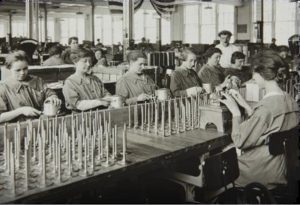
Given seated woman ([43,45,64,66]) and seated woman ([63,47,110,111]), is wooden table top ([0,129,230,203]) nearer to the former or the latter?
seated woman ([63,47,110,111])

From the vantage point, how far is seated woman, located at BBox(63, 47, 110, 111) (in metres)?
3.45

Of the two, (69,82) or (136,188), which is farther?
(69,82)

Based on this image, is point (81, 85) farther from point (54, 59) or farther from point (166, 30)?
point (166, 30)

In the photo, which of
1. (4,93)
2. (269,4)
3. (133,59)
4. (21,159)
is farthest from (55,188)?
(269,4)

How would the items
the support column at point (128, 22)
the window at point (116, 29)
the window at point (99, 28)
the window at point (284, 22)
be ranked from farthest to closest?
the window at point (99, 28) → the window at point (116, 29) → the window at point (284, 22) → the support column at point (128, 22)

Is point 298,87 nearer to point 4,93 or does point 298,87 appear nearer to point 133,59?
point 133,59

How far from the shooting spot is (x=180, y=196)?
2674mm

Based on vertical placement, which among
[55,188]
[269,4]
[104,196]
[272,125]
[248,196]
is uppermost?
[269,4]

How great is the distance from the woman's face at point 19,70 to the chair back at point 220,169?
1.65 m

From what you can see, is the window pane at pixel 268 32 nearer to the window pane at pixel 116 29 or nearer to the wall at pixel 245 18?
the wall at pixel 245 18

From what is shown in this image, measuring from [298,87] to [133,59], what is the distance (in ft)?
5.48

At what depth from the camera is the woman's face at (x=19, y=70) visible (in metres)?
3.00

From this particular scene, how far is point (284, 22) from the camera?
14344mm

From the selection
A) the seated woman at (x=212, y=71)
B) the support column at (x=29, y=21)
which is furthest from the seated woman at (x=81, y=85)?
the support column at (x=29, y=21)
